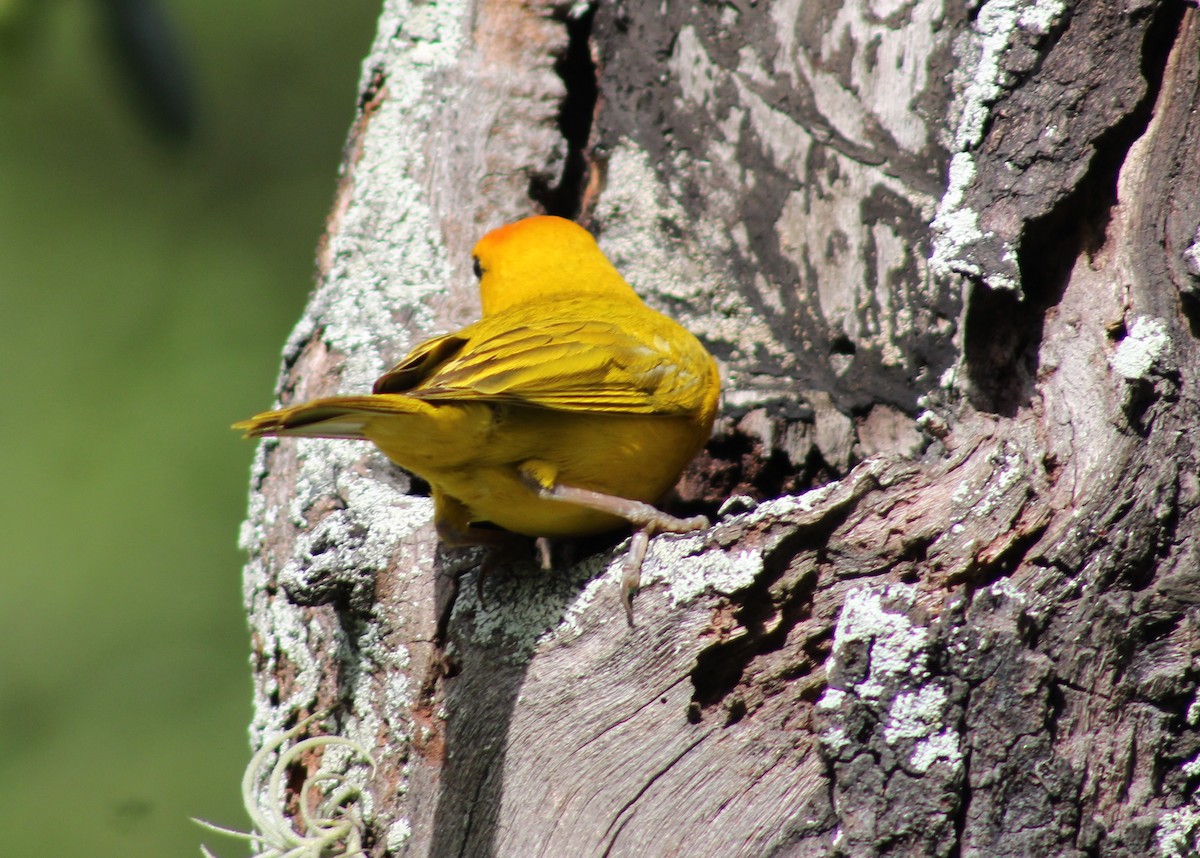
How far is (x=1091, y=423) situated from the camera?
7.38ft

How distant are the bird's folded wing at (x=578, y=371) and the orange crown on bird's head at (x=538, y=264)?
0.35 meters

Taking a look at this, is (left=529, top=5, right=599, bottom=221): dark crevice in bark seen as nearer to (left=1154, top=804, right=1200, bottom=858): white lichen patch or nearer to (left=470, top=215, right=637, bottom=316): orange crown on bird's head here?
(left=470, top=215, right=637, bottom=316): orange crown on bird's head

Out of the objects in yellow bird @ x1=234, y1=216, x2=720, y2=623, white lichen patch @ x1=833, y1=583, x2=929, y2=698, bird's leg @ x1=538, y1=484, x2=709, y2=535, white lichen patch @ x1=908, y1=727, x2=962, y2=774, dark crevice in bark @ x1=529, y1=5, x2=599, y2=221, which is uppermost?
dark crevice in bark @ x1=529, y1=5, x2=599, y2=221

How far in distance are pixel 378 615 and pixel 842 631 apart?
44.9 inches

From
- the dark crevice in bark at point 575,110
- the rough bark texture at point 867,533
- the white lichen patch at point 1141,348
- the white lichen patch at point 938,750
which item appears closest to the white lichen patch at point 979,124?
the rough bark texture at point 867,533

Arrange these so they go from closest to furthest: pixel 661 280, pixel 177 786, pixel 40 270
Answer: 1. pixel 661 280
2. pixel 177 786
3. pixel 40 270

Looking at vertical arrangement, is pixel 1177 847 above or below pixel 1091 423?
below

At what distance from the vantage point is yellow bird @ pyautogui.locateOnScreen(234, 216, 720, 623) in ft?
8.41

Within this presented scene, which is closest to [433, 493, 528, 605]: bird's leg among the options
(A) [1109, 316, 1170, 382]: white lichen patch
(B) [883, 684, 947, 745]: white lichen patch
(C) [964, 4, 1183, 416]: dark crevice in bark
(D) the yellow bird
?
(D) the yellow bird

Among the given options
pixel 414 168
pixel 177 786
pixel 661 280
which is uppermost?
pixel 414 168

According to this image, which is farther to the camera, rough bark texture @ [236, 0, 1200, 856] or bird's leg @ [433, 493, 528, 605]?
bird's leg @ [433, 493, 528, 605]

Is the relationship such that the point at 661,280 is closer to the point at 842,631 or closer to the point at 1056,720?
the point at 842,631

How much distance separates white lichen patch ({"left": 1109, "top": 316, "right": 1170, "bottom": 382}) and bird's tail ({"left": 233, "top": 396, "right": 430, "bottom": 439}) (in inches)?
57.1

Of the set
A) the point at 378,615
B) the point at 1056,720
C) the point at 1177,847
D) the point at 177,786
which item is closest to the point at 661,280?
the point at 378,615
